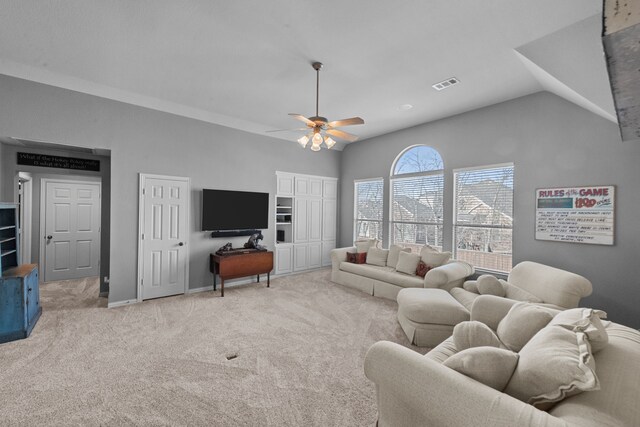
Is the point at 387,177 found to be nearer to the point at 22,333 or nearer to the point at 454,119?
the point at 454,119

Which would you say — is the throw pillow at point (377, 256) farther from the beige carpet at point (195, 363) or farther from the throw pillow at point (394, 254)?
the beige carpet at point (195, 363)

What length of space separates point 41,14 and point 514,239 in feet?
19.1

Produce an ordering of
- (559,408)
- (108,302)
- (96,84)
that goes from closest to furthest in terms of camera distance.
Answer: (559,408) → (96,84) → (108,302)

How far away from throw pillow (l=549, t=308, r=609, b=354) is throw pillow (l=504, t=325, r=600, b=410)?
5cm

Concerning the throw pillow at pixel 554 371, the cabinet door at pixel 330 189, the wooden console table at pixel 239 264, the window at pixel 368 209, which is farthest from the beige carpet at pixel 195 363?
the cabinet door at pixel 330 189

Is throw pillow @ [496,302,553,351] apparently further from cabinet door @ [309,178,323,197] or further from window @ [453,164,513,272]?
cabinet door @ [309,178,323,197]

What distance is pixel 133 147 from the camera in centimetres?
407

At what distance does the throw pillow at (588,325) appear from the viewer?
1311 mm

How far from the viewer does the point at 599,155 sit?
3.33 meters

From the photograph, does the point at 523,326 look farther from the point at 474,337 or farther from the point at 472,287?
the point at 472,287

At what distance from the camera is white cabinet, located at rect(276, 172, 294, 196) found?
5.70m

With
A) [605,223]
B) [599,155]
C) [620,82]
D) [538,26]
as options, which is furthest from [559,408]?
[599,155]

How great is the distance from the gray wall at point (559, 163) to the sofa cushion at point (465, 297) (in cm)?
130

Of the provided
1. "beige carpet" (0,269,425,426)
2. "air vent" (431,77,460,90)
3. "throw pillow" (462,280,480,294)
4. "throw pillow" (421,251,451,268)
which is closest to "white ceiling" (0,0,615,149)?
"air vent" (431,77,460,90)
